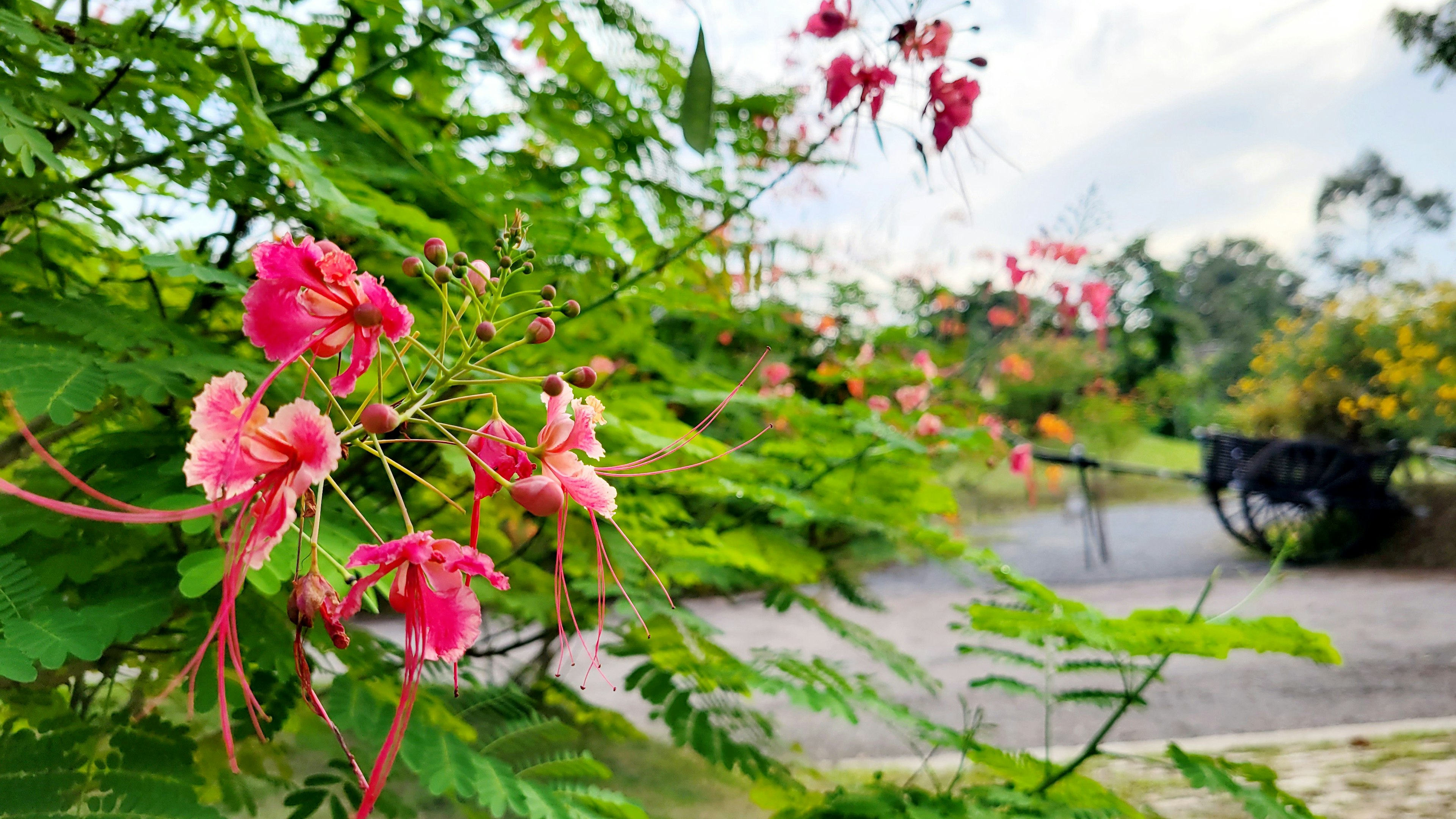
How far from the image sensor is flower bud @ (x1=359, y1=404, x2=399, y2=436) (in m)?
0.37

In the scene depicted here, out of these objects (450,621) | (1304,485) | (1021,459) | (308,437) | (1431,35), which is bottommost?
(1304,485)

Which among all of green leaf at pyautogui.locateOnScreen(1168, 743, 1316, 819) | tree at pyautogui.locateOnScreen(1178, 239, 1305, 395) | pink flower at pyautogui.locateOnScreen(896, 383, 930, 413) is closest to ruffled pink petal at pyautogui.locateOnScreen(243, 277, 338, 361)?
green leaf at pyautogui.locateOnScreen(1168, 743, 1316, 819)

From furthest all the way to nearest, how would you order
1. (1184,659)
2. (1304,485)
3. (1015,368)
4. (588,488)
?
1. (1304,485)
2. (1015,368)
3. (1184,659)
4. (588,488)

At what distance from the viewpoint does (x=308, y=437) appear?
39cm

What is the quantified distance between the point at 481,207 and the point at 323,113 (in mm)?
273

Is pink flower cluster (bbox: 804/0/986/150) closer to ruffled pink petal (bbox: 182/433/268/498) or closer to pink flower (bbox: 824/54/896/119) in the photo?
pink flower (bbox: 824/54/896/119)

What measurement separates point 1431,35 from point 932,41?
5.91 metres

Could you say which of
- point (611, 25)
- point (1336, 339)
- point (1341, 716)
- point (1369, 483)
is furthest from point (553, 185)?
point (1336, 339)

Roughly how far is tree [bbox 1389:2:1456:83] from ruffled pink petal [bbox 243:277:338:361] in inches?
260

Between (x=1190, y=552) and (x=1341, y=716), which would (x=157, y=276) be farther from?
(x=1190, y=552)

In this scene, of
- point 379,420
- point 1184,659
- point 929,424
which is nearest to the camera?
point 379,420

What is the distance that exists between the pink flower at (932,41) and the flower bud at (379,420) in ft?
2.72

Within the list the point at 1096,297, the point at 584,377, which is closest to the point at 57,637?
the point at 584,377

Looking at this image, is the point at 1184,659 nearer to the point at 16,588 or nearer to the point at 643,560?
the point at 643,560
